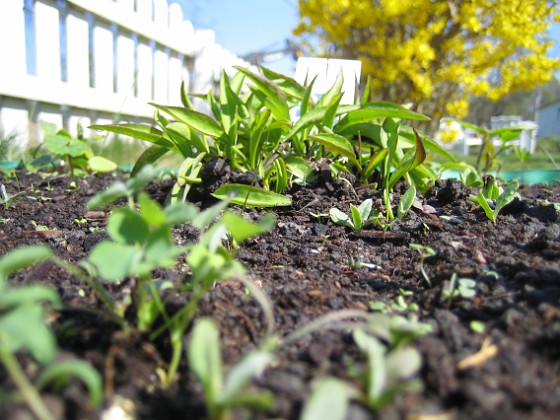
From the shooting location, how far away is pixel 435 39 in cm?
541

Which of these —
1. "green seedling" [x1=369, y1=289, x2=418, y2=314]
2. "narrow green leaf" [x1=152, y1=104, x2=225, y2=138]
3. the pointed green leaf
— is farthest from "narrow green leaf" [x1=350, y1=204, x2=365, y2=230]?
"narrow green leaf" [x1=152, y1=104, x2=225, y2=138]

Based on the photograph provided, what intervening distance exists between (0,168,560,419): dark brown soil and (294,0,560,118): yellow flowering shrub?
152 inches

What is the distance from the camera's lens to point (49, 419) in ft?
1.53

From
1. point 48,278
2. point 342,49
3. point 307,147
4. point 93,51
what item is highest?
point 342,49

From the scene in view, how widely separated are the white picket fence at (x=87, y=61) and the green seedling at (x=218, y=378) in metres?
2.32

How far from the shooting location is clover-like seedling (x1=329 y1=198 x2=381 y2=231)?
4.46 feet

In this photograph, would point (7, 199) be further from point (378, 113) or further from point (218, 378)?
point (218, 378)

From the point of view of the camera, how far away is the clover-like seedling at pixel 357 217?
136 centimetres

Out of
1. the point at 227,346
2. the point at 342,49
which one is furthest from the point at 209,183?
the point at 342,49

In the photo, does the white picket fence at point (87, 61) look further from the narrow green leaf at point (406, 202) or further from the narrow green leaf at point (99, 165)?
the narrow green leaf at point (406, 202)

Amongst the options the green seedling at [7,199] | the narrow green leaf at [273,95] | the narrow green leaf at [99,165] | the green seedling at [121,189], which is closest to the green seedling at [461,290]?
the green seedling at [121,189]

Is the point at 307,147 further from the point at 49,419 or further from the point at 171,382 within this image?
the point at 49,419

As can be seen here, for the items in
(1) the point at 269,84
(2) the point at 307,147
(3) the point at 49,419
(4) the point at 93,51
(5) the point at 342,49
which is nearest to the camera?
(3) the point at 49,419

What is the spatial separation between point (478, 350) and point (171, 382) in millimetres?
448
